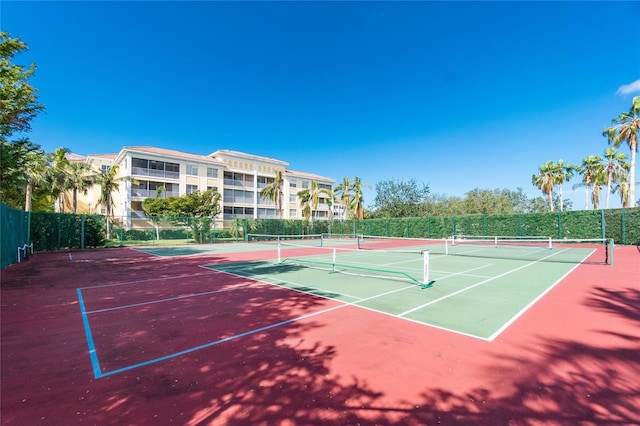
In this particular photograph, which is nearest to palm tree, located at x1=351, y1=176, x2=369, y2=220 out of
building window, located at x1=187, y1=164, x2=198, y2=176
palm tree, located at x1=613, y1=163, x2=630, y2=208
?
building window, located at x1=187, y1=164, x2=198, y2=176

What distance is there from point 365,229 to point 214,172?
1071 inches

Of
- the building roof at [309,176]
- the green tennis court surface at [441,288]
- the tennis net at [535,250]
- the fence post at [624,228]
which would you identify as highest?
the building roof at [309,176]

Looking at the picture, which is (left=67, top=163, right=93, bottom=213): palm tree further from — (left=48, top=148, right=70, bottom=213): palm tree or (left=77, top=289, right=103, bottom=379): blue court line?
(left=77, top=289, right=103, bottom=379): blue court line

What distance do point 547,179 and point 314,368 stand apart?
55046 millimetres

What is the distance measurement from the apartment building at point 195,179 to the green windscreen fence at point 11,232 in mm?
16985

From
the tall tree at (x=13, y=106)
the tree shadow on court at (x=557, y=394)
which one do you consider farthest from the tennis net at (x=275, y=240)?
the tree shadow on court at (x=557, y=394)

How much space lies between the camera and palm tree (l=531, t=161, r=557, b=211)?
145 ft

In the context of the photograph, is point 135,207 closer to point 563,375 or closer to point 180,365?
point 180,365

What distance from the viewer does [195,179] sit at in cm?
4612

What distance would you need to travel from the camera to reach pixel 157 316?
6.37 metres

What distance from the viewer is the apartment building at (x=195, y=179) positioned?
40844 mm

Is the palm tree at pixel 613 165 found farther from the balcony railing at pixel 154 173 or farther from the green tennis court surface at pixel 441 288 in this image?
the balcony railing at pixel 154 173

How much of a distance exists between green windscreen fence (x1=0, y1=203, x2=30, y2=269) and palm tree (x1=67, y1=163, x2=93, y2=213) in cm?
1654

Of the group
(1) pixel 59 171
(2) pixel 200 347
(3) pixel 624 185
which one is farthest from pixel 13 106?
(3) pixel 624 185
